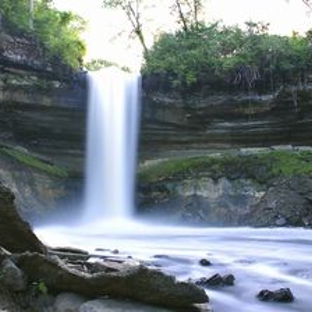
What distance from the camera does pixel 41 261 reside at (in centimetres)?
503

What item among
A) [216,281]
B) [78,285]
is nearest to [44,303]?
[78,285]

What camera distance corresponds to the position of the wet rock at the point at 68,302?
4777 millimetres

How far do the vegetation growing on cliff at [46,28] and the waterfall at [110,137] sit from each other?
1.13 metres

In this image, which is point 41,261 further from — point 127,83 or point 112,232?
point 127,83

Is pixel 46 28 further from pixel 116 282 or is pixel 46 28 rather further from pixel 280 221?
pixel 116 282

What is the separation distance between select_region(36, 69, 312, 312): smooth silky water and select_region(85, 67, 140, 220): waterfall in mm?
34

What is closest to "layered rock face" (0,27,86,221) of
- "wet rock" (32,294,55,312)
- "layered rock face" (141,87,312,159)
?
"layered rock face" (141,87,312,159)

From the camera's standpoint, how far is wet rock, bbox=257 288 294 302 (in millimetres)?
6086

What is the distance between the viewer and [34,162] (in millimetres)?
18516

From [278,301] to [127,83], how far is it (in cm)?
1416

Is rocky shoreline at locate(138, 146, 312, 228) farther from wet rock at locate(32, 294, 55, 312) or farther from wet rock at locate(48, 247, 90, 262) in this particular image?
wet rock at locate(32, 294, 55, 312)

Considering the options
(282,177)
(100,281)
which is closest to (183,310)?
(100,281)

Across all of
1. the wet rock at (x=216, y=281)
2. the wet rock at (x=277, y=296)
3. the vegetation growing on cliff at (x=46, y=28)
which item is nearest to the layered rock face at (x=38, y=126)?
the vegetation growing on cliff at (x=46, y=28)

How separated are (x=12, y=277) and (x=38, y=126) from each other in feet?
48.3
